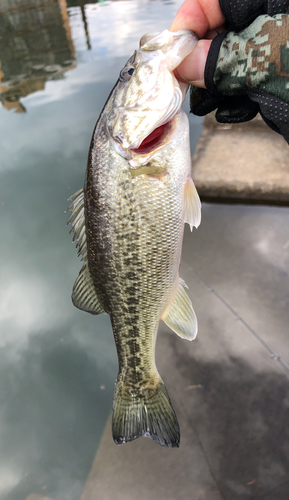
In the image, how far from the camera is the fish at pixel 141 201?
126 centimetres

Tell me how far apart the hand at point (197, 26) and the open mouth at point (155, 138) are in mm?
250

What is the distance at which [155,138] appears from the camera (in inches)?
52.4

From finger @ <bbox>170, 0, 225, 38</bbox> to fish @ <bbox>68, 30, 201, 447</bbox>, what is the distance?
0.11m

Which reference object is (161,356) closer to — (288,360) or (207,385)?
(207,385)

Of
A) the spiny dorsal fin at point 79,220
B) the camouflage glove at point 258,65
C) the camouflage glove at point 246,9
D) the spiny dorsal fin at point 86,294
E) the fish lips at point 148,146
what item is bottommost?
the spiny dorsal fin at point 86,294

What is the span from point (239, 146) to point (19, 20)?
13.8 meters

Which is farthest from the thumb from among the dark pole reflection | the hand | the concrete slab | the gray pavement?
the dark pole reflection

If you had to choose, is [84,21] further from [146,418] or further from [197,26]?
[146,418]

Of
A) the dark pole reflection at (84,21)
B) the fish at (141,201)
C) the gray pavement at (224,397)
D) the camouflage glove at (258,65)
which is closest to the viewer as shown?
the camouflage glove at (258,65)

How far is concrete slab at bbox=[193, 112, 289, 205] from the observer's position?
3.69 metres

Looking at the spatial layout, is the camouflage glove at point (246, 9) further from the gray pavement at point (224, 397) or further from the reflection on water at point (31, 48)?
the reflection on water at point (31, 48)

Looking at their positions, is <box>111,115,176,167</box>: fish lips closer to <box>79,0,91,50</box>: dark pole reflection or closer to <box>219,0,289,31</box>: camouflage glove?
<box>219,0,289,31</box>: camouflage glove

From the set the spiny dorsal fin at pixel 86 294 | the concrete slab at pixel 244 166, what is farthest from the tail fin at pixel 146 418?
the concrete slab at pixel 244 166

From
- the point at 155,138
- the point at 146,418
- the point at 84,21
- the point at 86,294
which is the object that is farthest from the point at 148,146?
the point at 84,21
